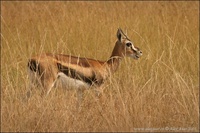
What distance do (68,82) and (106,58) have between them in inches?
80.9

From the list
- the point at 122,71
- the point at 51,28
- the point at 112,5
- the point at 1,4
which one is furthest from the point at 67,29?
the point at 1,4

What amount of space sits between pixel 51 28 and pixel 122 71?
301 centimetres

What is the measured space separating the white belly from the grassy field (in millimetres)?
92

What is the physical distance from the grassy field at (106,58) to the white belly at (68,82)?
92 mm

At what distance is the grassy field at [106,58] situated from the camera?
16.1 feet

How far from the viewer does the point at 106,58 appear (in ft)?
27.0

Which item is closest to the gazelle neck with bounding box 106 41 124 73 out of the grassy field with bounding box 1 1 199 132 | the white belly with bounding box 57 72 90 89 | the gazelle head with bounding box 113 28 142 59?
the gazelle head with bounding box 113 28 142 59

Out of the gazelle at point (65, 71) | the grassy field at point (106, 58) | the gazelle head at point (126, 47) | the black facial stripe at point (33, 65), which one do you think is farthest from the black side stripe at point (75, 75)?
the gazelle head at point (126, 47)

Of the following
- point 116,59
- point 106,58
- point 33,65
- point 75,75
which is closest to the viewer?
point 33,65

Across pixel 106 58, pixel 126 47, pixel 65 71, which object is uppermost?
pixel 126 47

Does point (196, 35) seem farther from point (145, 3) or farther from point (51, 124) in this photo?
point (51, 124)

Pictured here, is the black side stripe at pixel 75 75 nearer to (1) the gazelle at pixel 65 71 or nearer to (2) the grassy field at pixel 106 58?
(1) the gazelle at pixel 65 71

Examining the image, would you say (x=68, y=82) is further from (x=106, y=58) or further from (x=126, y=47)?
(x=106, y=58)

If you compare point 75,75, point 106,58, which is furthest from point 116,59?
point 106,58
